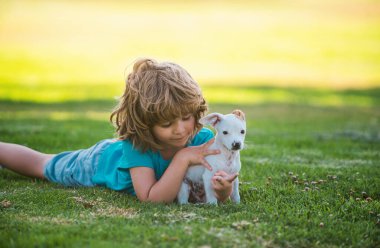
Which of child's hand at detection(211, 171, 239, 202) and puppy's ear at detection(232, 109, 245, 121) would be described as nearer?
child's hand at detection(211, 171, 239, 202)

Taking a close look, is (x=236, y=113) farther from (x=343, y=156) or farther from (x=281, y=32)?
(x=281, y=32)

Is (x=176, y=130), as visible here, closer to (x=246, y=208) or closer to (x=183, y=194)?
(x=183, y=194)

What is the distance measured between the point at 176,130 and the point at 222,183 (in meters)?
0.77

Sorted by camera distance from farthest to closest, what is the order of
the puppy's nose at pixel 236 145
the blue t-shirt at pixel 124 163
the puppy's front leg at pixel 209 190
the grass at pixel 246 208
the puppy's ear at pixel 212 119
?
the blue t-shirt at pixel 124 163 → the puppy's front leg at pixel 209 190 → the puppy's ear at pixel 212 119 → the puppy's nose at pixel 236 145 → the grass at pixel 246 208

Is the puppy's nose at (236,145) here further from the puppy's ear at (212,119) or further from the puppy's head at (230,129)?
the puppy's ear at (212,119)

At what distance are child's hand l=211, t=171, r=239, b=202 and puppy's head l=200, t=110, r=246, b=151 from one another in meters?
0.29

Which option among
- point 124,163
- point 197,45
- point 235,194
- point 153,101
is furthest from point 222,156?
point 197,45

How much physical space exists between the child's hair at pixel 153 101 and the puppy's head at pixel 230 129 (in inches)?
13.6

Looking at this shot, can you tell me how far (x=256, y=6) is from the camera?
5084 centimetres

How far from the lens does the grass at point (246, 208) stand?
15.1 feet

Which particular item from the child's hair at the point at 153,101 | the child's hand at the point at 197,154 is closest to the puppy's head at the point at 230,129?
the child's hand at the point at 197,154

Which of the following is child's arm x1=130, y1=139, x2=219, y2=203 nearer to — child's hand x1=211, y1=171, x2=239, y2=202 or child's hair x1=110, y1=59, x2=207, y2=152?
child's hand x1=211, y1=171, x2=239, y2=202

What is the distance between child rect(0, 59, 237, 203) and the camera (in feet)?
18.8

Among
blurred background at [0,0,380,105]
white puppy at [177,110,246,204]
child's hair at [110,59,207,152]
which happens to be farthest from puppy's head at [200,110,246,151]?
blurred background at [0,0,380,105]
